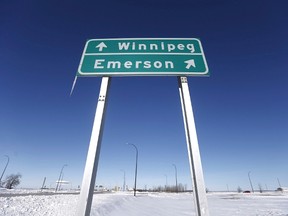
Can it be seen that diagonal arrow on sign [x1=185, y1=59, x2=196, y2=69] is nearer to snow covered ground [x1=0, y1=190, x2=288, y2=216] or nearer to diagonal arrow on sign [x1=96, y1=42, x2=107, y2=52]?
diagonal arrow on sign [x1=96, y1=42, x2=107, y2=52]

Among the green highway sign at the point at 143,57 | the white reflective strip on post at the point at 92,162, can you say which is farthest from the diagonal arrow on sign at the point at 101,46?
the white reflective strip on post at the point at 92,162

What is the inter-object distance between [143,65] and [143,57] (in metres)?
0.14

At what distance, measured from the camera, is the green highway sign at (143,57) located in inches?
84.0

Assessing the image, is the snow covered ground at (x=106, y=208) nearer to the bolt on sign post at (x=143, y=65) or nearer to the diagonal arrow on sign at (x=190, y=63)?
the bolt on sign post at (x=143, y=65)

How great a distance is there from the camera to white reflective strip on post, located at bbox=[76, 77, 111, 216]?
4.92ft

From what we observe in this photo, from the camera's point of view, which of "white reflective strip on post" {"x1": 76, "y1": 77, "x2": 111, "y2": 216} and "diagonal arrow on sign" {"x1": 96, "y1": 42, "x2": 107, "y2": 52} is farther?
"diagonal arrow on sign" {"x1": 96, "y1": 42, "x2": 107, "y2": 52}

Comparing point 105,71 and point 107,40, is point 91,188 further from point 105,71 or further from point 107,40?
point 107,40

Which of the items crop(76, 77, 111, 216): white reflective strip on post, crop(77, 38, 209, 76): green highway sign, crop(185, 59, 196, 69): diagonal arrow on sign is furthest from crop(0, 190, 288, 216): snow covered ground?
crop(185, 59, 196, 69): diagonal arrow on sign

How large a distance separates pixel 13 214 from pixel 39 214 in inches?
33.6

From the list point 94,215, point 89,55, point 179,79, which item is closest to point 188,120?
point 179,79

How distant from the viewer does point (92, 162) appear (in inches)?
63.1

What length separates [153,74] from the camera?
2127mm

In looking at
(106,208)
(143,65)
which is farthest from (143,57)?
(106,208)

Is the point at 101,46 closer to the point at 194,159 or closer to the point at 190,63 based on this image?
the point at 190,63
